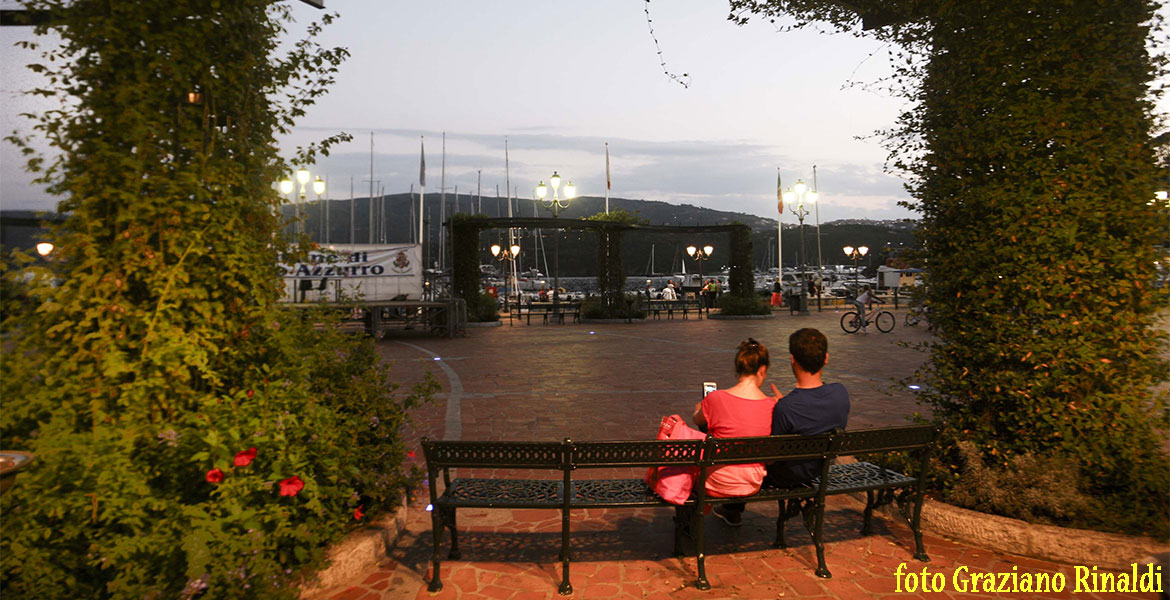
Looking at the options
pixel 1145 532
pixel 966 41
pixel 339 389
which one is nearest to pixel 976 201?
pixel 966 41

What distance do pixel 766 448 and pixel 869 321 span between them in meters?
17.9

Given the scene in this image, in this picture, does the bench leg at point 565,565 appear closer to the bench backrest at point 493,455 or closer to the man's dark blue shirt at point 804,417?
the bench backrest at point 493,455

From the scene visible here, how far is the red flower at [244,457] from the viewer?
312 centimetres

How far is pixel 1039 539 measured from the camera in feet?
12.5

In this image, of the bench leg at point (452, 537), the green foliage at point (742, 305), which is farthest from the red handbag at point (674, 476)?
the green foliage at point (742, 305)

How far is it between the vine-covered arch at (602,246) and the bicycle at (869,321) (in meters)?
7.25

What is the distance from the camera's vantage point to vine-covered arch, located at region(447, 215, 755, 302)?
2255 cm

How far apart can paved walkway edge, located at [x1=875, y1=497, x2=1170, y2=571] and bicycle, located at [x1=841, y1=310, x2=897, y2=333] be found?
1613 centimetres

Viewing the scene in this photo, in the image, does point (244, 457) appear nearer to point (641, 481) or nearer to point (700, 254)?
point (641, 481)

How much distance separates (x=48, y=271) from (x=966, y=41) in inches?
211

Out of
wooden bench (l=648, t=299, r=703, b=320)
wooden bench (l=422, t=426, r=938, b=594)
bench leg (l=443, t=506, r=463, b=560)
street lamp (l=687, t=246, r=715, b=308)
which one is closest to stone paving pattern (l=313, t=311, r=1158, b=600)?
bench leg (l=443, t=506, r=463, b=560)

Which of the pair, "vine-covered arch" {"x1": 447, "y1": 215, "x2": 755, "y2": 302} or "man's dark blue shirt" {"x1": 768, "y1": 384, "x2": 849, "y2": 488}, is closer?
"man's dark blue shirt" {"x1": 768, "y1": 384, "x2": 849, "y2": 488}

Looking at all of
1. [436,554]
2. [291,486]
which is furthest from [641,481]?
[291,486]

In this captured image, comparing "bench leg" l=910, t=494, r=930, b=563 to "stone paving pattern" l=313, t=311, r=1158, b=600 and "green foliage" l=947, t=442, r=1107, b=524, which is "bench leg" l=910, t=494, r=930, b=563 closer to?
"stone paving pattern" l=313, t=311, r=1158, b=600
